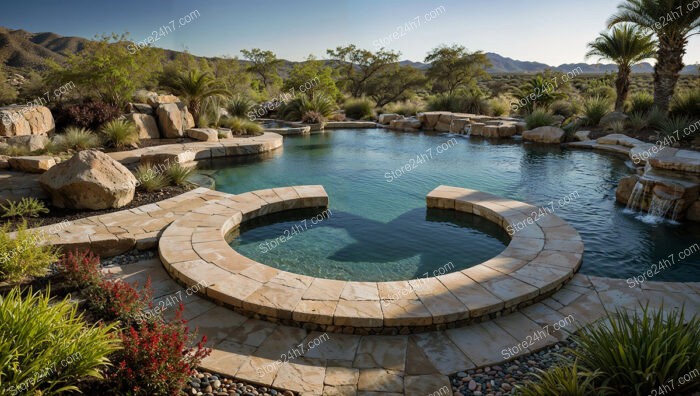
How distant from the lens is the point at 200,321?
3717mm

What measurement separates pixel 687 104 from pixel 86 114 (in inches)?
683

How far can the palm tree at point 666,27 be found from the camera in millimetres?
11789

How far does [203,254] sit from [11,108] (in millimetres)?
8396

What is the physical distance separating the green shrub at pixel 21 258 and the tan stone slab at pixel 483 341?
4.29 metres

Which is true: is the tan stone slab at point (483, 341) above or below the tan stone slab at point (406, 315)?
below

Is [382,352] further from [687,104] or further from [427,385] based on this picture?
[687,104]

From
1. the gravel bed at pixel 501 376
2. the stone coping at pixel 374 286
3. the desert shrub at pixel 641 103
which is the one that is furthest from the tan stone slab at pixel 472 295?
the desert shrub at pixel 641 103

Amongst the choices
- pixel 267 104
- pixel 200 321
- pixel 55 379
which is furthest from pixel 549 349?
pixel 267 104

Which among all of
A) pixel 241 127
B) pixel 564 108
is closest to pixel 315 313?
pixel 241 127

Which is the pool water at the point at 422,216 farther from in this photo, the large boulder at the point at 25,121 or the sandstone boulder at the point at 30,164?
the large boulder at the point at 25,121

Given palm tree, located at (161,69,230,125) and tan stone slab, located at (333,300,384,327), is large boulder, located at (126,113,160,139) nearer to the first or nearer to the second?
palm tree, located at (161,69,230,125)

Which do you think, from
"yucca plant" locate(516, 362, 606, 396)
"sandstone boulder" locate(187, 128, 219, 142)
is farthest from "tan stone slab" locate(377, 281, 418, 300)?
"sandstone boulder" locate(187, 128, 219, 142)

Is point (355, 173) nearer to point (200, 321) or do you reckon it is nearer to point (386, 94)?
point (200, 321)

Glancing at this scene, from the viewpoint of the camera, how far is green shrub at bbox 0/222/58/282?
3.96 metres
